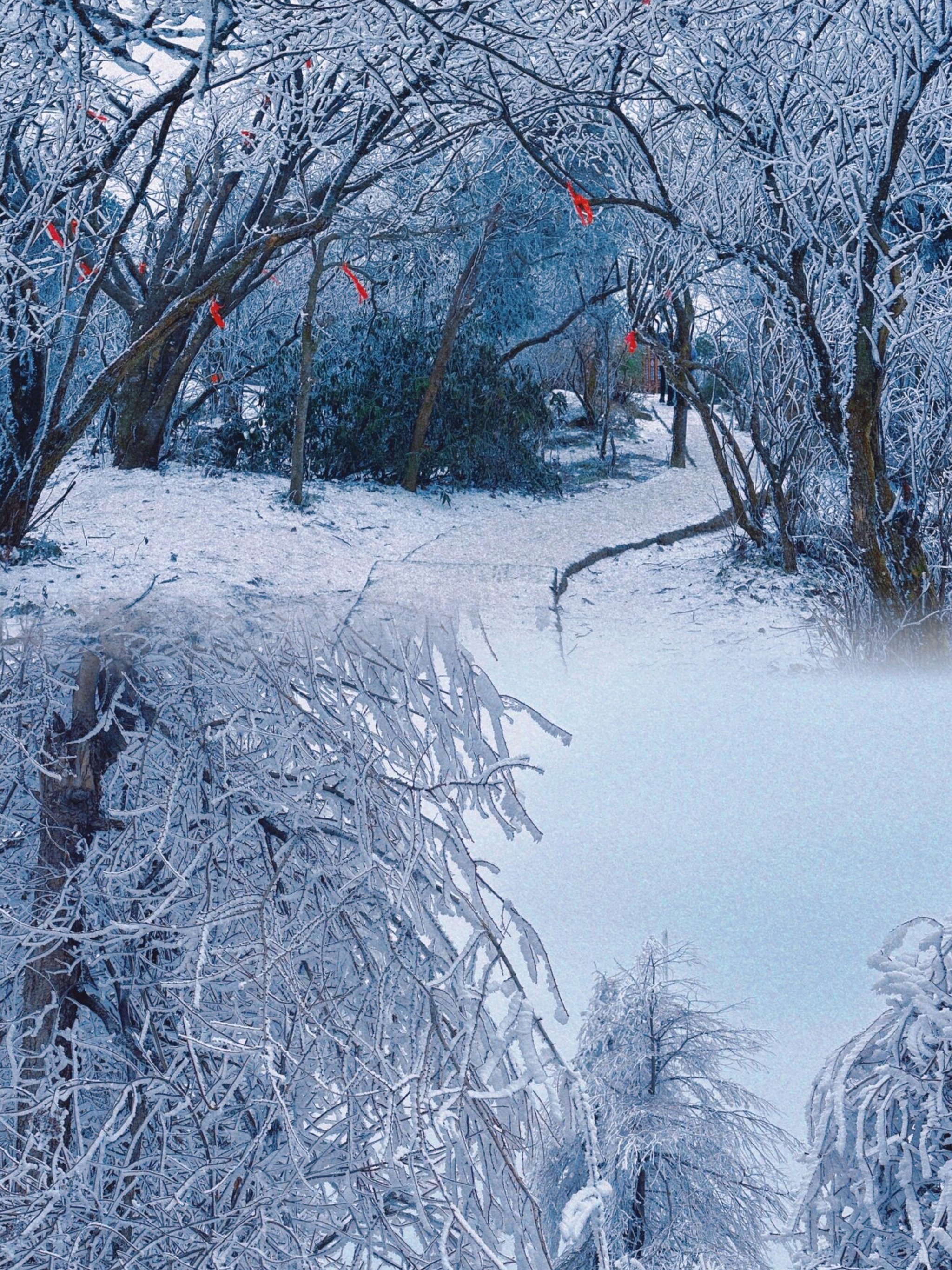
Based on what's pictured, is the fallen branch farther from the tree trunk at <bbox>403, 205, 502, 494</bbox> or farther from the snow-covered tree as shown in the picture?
the snow-covered tree

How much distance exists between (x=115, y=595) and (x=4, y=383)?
0.96ft

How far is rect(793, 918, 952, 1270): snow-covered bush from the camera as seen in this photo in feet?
4.12

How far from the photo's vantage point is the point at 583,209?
1.35m

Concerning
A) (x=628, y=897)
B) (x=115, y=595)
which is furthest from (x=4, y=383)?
(x=628, y=897)

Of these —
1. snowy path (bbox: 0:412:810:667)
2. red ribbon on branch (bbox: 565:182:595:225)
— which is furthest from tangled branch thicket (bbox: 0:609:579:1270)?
red ribbon on branch (bbox: 565:182:595:225)

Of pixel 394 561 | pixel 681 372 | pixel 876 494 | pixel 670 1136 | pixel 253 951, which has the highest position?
pixel 681 372

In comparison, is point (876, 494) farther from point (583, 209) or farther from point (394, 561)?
point (394, 561)

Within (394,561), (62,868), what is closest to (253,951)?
(62,868)

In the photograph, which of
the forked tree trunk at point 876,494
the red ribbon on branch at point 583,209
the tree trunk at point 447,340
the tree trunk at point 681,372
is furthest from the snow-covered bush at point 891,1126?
the red ribbon on branch at point 583,209

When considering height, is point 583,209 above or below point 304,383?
above

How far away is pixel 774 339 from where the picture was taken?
166 centimetres

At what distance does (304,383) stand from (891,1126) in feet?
3.85

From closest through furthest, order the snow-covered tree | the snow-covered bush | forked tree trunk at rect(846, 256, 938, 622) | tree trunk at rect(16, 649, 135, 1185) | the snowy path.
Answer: the snowy path → the snow-covered bush → tree trunk at rect(16, 649, 135, 1185) → forked tree trunk at rect(846, 256, 938, 622) → the snow-covered tree

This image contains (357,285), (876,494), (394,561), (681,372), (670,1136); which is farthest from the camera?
(670,1136)
